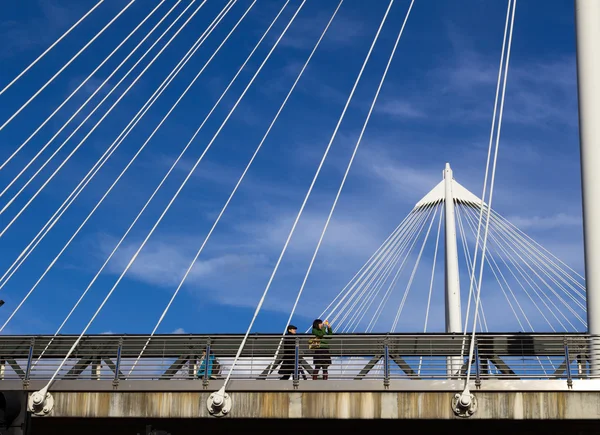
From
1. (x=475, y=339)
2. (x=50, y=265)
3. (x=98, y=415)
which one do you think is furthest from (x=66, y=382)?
(x=475, y=339)

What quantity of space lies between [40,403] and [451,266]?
18.8 m

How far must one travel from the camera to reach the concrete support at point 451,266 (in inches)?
1325

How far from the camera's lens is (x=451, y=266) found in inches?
1396

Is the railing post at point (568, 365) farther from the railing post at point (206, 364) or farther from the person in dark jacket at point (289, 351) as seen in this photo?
the railing post at point (206, 364)

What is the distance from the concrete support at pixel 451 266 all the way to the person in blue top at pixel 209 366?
13.2 meters

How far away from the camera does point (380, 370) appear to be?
65.2 ft

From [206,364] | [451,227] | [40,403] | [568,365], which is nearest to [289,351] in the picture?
[206,364]

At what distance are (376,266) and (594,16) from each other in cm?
1360

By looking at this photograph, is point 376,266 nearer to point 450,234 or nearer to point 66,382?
point 450,234

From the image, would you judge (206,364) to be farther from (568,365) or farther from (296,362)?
(568,365)

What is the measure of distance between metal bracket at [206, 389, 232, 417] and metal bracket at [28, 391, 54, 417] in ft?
10.4

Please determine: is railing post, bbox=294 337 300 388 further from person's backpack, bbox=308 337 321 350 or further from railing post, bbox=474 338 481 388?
railing post, bbox=474 338 481 388

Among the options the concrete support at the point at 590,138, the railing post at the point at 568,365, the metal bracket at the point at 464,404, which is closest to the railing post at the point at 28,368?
the metal bracket at the point at 464,404

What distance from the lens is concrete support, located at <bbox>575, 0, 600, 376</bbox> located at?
67.6 feet
